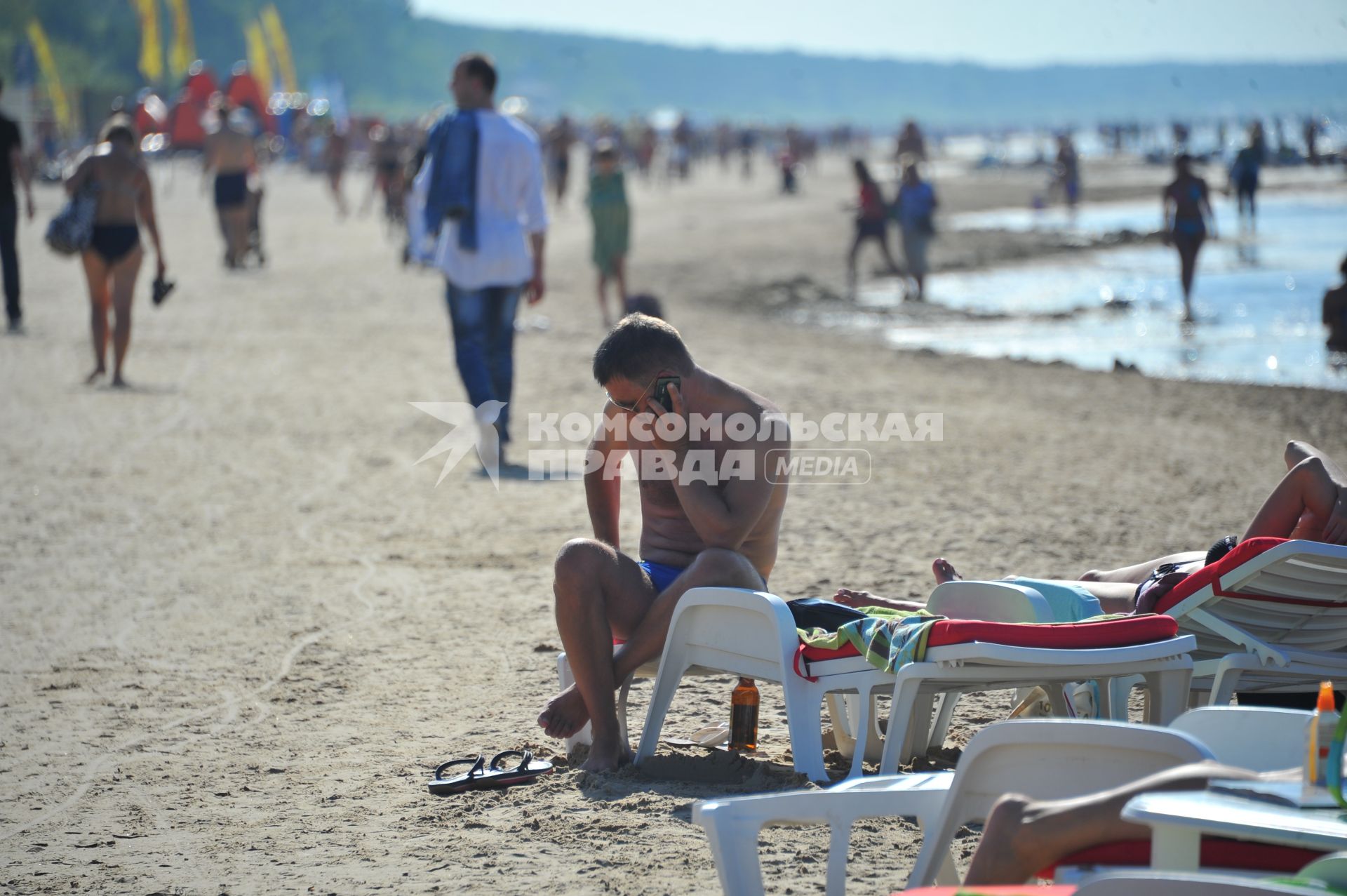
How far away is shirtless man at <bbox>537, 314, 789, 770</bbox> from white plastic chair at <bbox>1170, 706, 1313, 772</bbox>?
4.58ft

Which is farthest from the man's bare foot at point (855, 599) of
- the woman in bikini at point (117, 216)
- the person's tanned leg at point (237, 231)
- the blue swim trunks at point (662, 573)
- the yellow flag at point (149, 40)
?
the yellow flag at point (149, 40)

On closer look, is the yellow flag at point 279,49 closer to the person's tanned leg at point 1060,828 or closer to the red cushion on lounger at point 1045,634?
the red cushion on lounger at point 1045,634

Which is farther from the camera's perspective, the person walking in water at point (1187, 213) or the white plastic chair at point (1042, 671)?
the person walking in water at point (1187, 213)

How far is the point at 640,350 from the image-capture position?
12.4 feet

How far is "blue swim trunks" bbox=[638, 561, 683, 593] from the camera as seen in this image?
13.0ft

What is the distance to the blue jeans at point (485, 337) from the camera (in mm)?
8133

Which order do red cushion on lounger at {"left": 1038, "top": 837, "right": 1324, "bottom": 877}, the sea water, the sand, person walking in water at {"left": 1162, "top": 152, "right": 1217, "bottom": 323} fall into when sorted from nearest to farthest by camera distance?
red cushion on lounger at {"left": 1038, "top": 837, "right": 1324, "bottom": 877}
the sand
the sea water
person walking in water at {"left": 1162, "top": 152, "right": 1217, "bottom": 323}

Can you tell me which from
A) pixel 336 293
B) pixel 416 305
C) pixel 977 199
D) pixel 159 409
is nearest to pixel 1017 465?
pixel 159 409

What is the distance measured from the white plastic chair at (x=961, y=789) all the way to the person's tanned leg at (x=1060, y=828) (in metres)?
0.13

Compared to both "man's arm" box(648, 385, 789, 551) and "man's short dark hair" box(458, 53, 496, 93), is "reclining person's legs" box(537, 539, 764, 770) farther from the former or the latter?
"man's short dark hair" box(458, 53, 496, 93)

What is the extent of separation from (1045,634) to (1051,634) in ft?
0.05

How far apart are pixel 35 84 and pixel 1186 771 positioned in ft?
177

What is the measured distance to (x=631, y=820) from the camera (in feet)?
11.2

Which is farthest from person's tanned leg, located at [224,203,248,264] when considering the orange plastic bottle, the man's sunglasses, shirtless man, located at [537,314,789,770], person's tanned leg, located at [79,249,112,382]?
the orange plastic bottle
